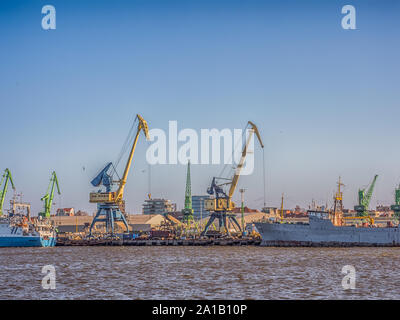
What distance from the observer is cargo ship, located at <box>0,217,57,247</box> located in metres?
108

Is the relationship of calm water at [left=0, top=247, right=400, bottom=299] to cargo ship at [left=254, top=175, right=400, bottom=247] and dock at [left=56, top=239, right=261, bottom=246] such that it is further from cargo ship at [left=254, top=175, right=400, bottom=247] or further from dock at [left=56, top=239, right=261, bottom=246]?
dock at [left=56, top=239, right=261, bottom=246]

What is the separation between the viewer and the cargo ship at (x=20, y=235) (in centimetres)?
10825

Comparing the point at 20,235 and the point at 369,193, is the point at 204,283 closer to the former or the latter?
the point at 20,235

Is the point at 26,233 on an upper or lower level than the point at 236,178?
lower

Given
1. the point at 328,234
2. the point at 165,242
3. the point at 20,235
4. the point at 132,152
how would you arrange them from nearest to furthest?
the point at 328,234 < the point at 20,235 < the point at 165,242 < the point at 132,152

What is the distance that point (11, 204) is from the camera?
384 ft

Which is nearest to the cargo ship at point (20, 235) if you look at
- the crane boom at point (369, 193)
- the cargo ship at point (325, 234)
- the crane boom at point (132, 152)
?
the crane boom at point (132, 152)

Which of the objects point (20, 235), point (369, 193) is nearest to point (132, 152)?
point (20, 235)

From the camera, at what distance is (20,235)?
10931cm

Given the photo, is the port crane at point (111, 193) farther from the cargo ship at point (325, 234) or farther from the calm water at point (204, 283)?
the calm water at point (204, 283)
